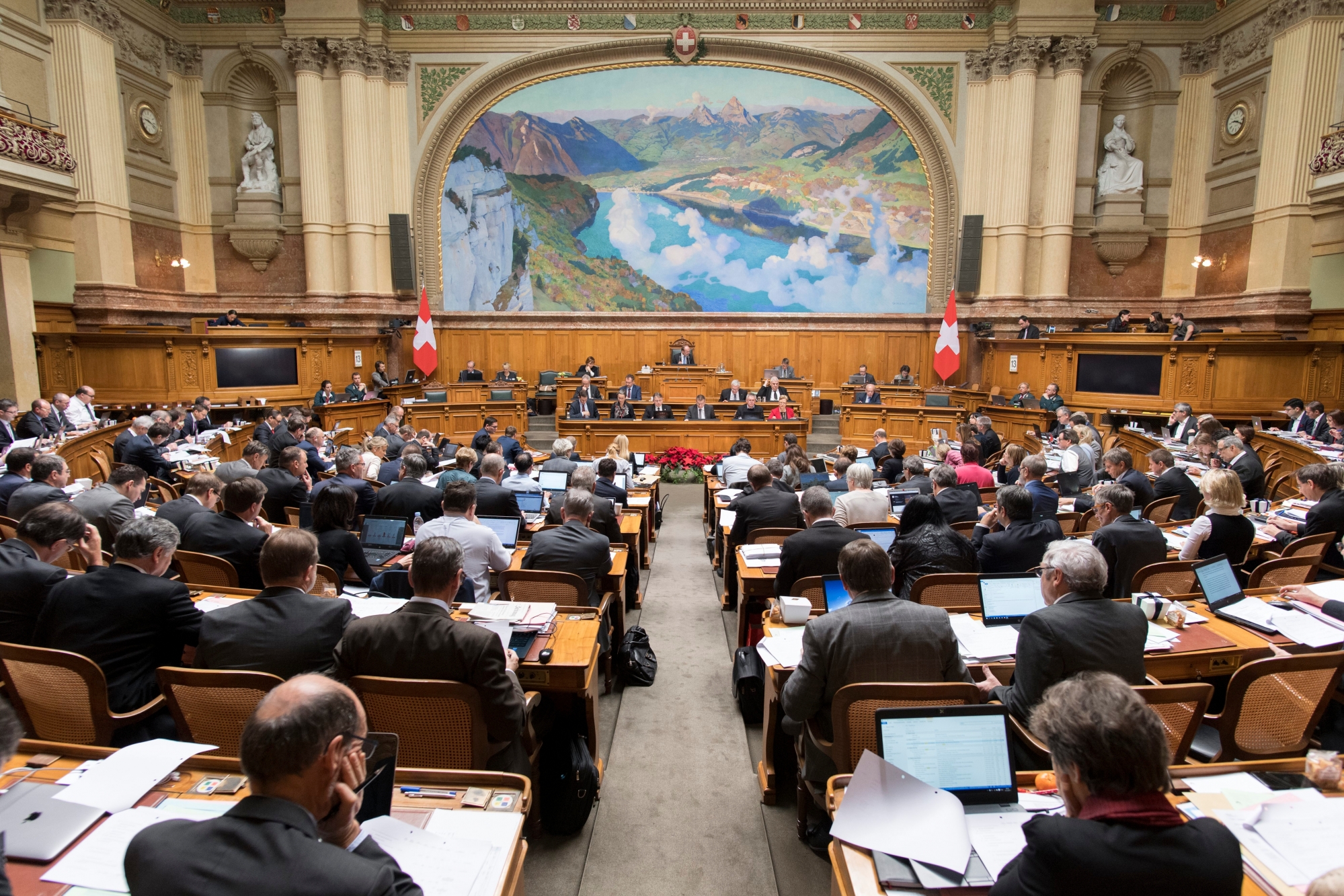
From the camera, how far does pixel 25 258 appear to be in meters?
11.8

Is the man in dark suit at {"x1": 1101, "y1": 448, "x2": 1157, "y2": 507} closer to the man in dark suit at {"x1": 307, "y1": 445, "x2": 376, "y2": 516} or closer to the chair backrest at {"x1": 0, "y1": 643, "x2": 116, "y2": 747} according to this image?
the man in dark suit at {"x1": 307, "y1": 445, "x2": 376, "y2": 516}

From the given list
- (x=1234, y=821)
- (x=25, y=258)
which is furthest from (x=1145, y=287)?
(x=25, y=258)

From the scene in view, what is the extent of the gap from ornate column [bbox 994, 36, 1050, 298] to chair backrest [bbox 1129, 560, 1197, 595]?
496 inches

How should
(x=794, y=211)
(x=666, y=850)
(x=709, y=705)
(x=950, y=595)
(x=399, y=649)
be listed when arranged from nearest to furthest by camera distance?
1. (x=399, y=649)
2. (x=666, y=850)
3. (x=950, y=595)
4. (x=709, y=705)
5. (x=794, y=211)

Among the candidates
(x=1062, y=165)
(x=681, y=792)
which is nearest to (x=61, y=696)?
(x=681, y=792)

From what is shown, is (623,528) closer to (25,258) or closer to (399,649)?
(399,649)

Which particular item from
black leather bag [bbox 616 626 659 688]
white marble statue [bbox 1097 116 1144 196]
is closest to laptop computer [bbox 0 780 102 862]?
black leather bag [bbox 616 626 659 688]

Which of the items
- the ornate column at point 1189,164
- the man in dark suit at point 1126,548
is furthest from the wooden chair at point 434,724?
the ornate column at point 1189,164

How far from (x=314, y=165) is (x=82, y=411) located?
7616 millimetres

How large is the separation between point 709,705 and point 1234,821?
3.00m

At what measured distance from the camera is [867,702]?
254 centimetres

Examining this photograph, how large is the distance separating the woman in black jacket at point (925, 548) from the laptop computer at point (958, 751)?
2.05 metres

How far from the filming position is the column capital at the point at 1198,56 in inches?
576

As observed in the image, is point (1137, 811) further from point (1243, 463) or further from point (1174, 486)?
point (1243, 463)
